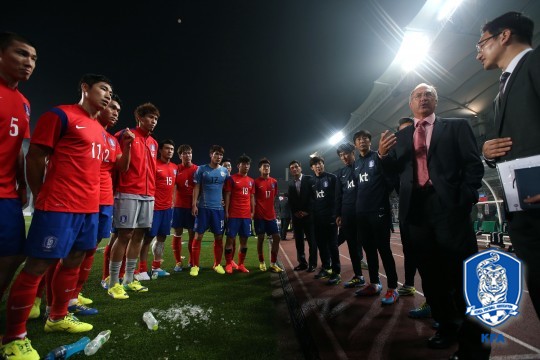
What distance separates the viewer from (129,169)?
3676 millimetres

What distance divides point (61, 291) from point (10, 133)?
1.39m

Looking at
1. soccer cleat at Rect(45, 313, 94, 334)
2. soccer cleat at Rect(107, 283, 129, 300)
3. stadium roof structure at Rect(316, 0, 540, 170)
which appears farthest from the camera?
stadium roof structure at Rect(316, 0, 540, 170)

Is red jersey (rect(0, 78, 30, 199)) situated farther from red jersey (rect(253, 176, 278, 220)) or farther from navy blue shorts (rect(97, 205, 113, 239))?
red jersey (rect(253, 176, 278, 220))

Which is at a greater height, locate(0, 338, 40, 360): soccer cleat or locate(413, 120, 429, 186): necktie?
locate(413, 120, 429, 186): necktie

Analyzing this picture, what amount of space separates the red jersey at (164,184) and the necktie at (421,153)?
4242mm

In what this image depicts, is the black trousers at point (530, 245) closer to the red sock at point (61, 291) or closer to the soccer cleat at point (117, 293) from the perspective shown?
the red sock at point (61, 291)

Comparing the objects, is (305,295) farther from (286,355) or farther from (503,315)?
(503,315)

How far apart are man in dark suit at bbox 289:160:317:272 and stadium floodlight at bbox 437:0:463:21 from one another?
12.4 m

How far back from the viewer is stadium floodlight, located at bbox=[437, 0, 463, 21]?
482 inches

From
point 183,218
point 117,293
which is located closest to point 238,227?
point 183,218

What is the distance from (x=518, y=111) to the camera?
4.58 ft

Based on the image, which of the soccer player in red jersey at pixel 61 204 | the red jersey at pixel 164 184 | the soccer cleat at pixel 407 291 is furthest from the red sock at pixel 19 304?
the soccer cleat at pixel 407 291

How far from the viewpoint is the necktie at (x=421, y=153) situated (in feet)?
7.27

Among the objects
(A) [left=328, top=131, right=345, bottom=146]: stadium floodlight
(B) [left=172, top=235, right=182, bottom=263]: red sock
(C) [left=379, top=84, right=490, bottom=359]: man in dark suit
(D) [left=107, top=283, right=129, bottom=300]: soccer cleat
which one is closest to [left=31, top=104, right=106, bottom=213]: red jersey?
(D) [left=107, top=283, right=129, bottom=300]: soccer cleat
